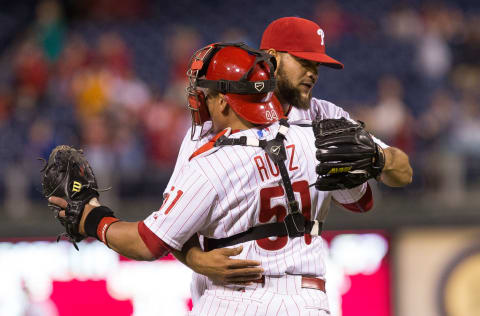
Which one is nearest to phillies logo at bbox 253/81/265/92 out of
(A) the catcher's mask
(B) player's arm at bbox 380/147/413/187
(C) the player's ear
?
(A) the catcher's mask

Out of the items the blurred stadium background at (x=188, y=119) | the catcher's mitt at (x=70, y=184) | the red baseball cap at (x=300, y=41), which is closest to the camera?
the catcher's mitt at (x=70, y=184)

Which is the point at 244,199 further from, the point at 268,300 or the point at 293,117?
the point at 293,117

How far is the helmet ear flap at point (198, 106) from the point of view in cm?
320

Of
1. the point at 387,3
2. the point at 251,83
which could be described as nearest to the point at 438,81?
the point at 387,3

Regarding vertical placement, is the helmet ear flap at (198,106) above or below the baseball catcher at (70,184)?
above

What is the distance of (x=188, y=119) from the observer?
317 inches

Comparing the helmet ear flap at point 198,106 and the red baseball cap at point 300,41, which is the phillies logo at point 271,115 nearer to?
the helmet ear flap at point 198,106

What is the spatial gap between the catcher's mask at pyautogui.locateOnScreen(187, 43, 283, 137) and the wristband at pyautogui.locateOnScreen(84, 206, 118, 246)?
0.57 m

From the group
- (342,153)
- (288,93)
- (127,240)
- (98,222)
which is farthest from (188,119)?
(342,153)

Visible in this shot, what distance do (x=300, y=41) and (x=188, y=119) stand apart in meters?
4.71

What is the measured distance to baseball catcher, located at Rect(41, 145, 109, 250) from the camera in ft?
10.5

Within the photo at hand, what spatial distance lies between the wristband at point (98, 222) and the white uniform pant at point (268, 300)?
1.65ft

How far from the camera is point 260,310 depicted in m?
3.03

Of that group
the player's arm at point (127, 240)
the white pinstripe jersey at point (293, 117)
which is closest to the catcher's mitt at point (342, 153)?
the white pinstripe jersey at point (293, 117)
